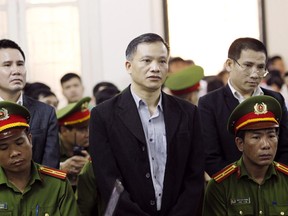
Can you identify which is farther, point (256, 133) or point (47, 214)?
point (256, 133)

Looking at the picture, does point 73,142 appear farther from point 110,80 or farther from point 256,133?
point 110,80

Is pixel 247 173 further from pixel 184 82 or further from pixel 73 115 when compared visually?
pixel 184 82

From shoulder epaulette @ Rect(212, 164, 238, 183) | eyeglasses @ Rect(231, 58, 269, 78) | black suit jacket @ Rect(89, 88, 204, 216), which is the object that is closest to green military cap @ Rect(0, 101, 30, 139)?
black suit jacket @ Rect(89, 88, 204, 216)

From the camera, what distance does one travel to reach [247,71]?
14.8 feet

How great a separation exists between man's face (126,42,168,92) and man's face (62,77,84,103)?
3391 mm

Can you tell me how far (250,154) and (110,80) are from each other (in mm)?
4342

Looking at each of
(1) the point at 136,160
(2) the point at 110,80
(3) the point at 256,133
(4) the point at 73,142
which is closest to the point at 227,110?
(3) the point at 256,133

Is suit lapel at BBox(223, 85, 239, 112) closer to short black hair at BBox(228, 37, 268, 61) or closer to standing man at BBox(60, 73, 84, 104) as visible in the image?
short black hair at BBox(228, 37, 268, 61)

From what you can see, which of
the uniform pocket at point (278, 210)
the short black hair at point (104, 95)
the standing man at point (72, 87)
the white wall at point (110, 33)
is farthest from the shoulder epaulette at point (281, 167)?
the white wall at point (110, 33)

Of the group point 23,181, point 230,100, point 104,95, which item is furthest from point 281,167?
point 104,95

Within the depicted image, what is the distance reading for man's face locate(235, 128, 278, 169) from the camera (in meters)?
4.15

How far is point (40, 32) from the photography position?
28.3 feet

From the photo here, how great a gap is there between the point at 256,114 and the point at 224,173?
32 cm

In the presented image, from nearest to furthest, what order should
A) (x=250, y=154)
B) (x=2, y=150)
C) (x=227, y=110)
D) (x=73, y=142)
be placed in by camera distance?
(x=2, y=150)
(x=250, y=154)
(x=227, y=110)
(x=73, y=142)
